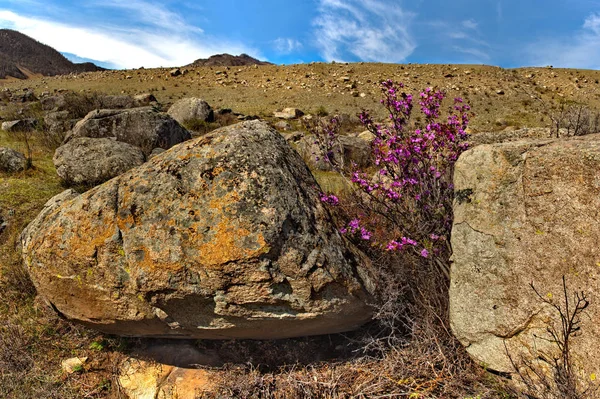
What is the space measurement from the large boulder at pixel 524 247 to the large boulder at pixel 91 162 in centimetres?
668

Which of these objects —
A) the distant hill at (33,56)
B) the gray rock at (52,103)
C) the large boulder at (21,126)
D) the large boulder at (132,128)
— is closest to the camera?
the large boulder at (132,128)

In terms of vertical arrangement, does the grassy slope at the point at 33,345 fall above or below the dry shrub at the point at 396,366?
below

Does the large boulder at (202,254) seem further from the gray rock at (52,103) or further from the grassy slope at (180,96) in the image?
the gray rock at (52,103)

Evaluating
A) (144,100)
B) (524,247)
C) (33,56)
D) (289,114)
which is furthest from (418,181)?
(33,56)

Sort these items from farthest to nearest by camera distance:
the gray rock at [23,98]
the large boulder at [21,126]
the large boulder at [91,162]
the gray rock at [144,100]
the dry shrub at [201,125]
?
1. the gray rock at [23,98]
2. the gray rock at [144,100]
3. the dry shrub at [201,125]
4. the large boulder at [21,126]
5. the large boulder at [91,162]

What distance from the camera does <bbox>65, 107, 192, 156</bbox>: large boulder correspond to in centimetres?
958

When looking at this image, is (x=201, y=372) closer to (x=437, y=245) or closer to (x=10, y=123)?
(x=437, y=245)

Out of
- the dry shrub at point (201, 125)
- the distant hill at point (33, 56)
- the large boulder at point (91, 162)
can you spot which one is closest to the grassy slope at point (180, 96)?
the large boulder at point (91, 162)

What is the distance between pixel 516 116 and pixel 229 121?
61.4 ft

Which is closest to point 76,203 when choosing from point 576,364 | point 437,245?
point 437,245

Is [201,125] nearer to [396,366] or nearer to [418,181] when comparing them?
[418,181]

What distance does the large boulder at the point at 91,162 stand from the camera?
7.32 m

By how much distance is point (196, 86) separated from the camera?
3350 centimetres

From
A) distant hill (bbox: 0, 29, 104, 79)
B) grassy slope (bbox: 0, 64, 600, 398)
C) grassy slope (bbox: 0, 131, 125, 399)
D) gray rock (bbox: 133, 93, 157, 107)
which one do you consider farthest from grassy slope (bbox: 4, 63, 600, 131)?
distant hill (bbox: 0, 29, 104, 79)
